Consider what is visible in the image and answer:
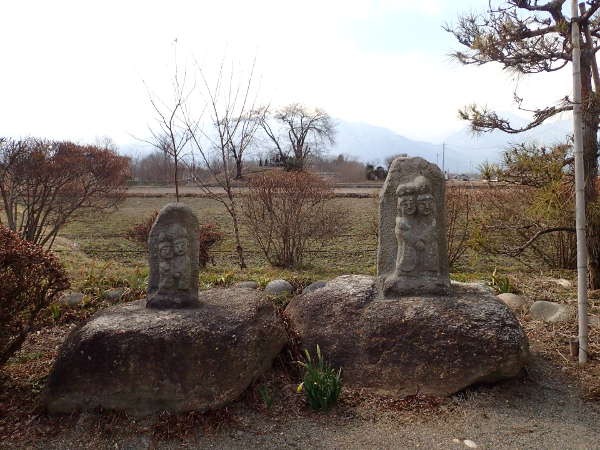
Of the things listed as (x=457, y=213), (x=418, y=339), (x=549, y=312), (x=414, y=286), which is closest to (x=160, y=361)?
(x=418, y=339)

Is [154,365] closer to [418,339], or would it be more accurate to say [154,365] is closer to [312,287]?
[418,339]

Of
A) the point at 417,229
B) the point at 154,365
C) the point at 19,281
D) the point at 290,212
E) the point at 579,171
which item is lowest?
the point at 154,365

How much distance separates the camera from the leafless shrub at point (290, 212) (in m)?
10.5

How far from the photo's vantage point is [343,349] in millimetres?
4574

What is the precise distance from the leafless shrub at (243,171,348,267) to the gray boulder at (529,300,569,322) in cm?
542

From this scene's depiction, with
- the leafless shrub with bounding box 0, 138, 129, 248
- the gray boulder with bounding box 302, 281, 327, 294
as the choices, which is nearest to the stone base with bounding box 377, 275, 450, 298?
the gray boulder with bounding box 302, 281, 327, 294

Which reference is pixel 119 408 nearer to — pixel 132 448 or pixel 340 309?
pixel 132 448

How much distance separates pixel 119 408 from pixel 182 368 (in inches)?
22.3

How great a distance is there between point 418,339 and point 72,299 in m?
4.71

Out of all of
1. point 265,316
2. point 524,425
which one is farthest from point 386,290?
A: point 524,425

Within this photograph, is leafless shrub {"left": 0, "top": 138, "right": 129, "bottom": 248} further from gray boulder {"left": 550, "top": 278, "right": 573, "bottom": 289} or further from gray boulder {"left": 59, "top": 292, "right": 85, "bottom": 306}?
gray boulder {"left": 550, "top": 278, "right": 573, "bottom": 289}

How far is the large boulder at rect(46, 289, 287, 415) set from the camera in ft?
12.5

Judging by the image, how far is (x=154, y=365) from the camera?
3854 millimetres

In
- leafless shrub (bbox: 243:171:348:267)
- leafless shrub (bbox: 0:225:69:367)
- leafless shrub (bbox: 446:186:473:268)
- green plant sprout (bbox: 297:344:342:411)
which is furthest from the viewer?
leafless shrub (bbox: 243:171:348:267)
